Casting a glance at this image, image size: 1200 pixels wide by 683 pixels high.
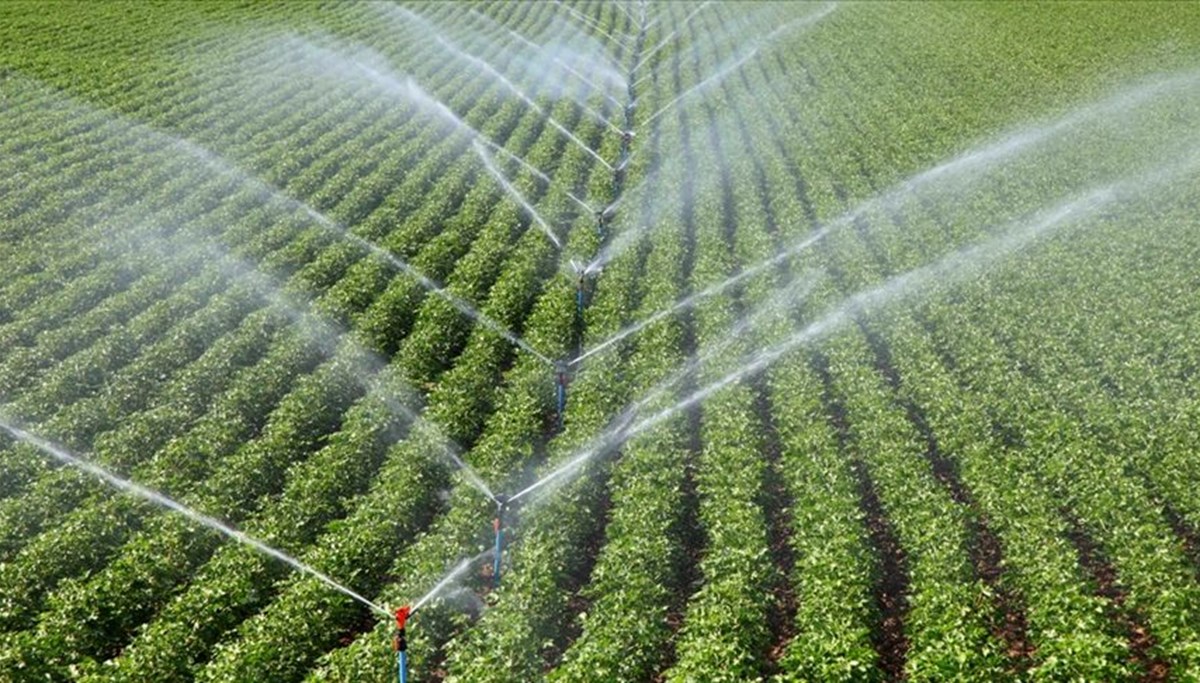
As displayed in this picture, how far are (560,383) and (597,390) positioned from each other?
876mm

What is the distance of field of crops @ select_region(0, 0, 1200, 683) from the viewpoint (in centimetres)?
1220

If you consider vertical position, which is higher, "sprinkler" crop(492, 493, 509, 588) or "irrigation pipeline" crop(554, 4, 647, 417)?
"sprinkler" crop(492, 493, 509, 588)

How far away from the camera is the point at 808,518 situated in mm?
14141

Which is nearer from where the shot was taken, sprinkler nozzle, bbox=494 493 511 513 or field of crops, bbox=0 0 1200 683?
field of crops, bbox=0 0 1200 683

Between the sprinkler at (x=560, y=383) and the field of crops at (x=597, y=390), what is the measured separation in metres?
0.17

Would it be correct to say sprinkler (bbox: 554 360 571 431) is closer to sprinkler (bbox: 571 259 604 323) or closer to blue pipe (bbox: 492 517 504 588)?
sprinkler (bbox: 571 259 604 323)

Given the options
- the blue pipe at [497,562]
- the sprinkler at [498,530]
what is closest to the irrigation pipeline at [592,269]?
the sprinkler at [498,530]

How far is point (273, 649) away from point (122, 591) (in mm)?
2427

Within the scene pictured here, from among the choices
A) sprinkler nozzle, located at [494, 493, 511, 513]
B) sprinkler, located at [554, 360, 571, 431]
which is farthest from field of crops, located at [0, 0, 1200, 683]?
sprinkler, located at [554, 360, 571, 431]

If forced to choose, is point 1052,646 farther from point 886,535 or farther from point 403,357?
point 403,357

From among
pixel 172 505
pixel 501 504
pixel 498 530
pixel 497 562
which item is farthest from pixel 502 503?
pixel 172 505

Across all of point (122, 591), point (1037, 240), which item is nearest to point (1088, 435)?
point (1037, 240)

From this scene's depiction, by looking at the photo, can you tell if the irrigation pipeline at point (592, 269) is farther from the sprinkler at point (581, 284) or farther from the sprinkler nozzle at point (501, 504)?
the sprinkler nozzle at point (501, 504)

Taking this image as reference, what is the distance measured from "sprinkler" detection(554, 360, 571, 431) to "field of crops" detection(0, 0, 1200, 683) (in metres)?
0.17
